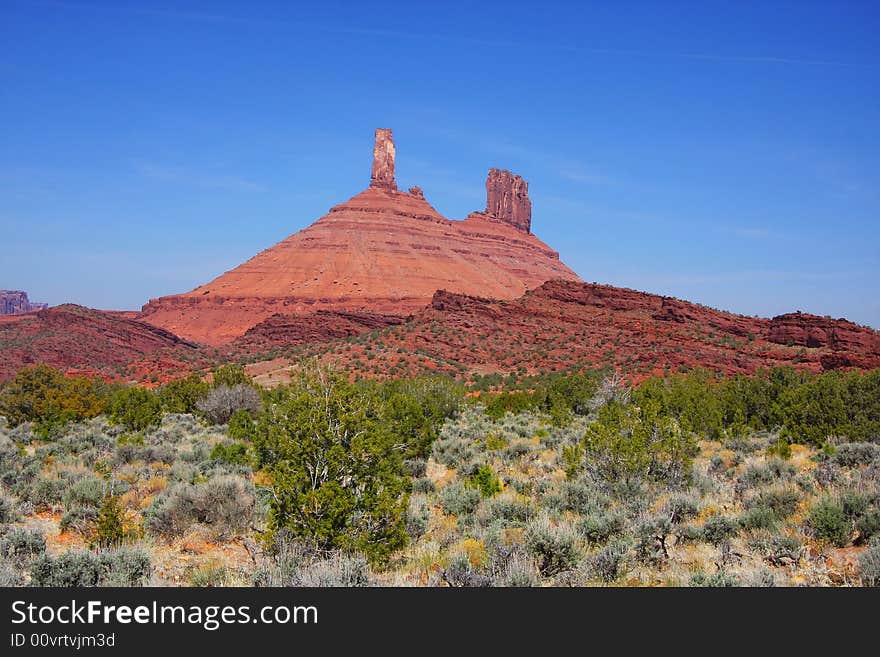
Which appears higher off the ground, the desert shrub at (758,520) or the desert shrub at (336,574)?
the desert shrub at (758,520)

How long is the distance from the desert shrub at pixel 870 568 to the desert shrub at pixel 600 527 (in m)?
2.71

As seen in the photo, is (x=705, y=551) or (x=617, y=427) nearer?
(x=705, y=551)

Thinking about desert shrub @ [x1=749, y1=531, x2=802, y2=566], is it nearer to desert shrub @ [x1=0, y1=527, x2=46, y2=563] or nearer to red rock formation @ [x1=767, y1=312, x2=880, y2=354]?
desert shrub @ [x1=0, y1=527, x2=46, y2=563]

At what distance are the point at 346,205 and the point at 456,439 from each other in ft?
425

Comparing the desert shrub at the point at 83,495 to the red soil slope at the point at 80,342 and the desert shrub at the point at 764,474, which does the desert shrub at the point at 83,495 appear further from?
the red soil slope at the point at 80,342

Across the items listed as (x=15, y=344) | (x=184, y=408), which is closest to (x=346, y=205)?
(x=15, y=344)

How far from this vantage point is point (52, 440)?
1964 cm

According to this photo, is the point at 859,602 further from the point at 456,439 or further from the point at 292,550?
the point at 456,439

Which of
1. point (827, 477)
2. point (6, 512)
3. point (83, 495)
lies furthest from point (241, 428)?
point (827, 477)

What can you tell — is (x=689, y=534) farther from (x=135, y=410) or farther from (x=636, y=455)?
(x=135, y=410)

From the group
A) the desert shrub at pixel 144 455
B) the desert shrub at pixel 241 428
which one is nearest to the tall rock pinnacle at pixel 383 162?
the desert shrub at pixel 241 428

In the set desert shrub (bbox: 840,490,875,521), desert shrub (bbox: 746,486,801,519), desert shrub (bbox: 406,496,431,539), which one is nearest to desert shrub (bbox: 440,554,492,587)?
desert shrub (bbox: 406,496,431,539)

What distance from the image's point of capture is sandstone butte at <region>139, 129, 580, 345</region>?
108125 mm

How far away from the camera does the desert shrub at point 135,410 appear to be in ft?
76.4
